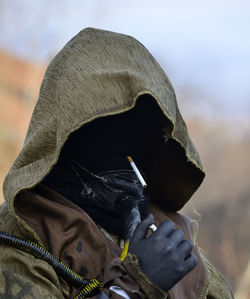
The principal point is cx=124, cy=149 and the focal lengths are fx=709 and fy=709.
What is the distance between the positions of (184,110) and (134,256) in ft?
A: 50.1

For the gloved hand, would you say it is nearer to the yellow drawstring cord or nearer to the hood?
the yellow drawstring cord

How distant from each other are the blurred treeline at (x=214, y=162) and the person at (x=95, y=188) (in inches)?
403

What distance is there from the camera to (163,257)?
89.2 inches

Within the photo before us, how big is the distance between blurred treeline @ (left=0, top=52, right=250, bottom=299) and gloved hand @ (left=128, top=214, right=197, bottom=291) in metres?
10.4

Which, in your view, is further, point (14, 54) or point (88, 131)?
point (14, 54)

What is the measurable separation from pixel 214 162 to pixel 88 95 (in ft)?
47.2

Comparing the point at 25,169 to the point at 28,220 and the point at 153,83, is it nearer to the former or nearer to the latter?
the point at 28,220

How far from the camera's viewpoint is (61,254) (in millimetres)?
2391

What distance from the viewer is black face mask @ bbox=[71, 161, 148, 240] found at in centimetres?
252

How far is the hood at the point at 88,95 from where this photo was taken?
239cm

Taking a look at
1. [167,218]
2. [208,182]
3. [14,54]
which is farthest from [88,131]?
[14,54]

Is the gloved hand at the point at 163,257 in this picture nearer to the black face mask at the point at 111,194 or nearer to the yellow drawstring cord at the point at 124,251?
the yellow drawstring cord at the point at 124,251

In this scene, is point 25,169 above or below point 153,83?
below

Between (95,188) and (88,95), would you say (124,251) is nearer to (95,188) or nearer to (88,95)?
(95,188)
